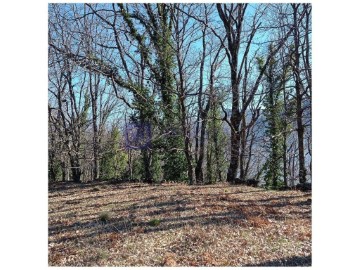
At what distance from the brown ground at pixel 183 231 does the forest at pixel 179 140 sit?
0.02m

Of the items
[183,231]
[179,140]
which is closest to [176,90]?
[179,140]

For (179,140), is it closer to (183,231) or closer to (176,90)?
(176,90)

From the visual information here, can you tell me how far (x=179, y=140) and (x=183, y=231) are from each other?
5920mm

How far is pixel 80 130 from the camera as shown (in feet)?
35.6

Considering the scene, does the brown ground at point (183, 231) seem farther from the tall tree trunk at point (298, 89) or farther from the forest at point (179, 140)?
the tall tree trunk at point (298, 89)

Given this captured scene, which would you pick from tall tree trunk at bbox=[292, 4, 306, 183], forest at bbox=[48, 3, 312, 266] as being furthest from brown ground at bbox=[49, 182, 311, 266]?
tall tree trunk at bbox=[292, 4, 306, 183]

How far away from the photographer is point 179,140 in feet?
33.0

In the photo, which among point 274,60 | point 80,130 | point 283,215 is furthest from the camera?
point 80,130

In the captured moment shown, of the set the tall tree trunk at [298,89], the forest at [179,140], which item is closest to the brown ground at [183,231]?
the forest at [179,140]

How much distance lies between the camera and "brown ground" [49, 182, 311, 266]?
11.5ft
